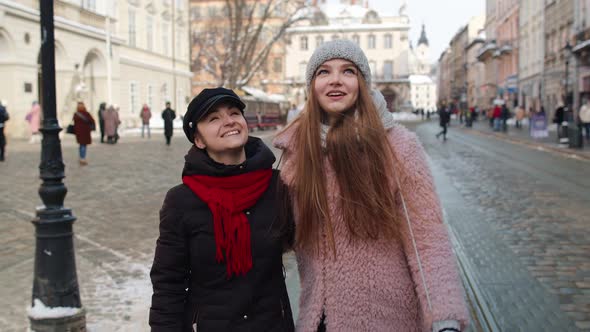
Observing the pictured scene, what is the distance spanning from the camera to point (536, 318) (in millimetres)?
4836

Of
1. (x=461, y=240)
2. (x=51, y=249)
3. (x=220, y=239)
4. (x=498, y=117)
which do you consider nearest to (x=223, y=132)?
(x=220, y=239)

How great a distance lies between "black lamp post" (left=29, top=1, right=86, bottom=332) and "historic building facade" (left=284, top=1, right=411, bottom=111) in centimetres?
8438

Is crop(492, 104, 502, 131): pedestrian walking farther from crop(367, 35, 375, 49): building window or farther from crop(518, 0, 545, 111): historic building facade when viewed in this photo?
crop(367, 35, 375, 49): building window

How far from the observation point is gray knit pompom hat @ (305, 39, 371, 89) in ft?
7.70

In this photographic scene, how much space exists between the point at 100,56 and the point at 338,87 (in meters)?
37.0

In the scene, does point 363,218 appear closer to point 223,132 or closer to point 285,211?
point 285,211

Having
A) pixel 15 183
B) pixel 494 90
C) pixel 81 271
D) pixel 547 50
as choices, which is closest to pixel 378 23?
pixel 494 90

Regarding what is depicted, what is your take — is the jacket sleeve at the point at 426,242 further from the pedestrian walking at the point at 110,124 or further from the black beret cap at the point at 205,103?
the pedestrian walking at the point at 110,124

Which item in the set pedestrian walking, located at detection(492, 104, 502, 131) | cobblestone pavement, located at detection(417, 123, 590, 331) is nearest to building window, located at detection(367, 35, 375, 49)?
pedestrian walking, located at detection(492, 104, 502, 131)

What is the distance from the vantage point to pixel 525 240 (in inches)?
301

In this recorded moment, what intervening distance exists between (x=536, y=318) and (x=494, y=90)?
70018mm

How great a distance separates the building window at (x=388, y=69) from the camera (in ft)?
297

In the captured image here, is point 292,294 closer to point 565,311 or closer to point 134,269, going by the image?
point 134,269

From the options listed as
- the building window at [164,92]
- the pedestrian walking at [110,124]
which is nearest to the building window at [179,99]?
the building window at [164,92]
